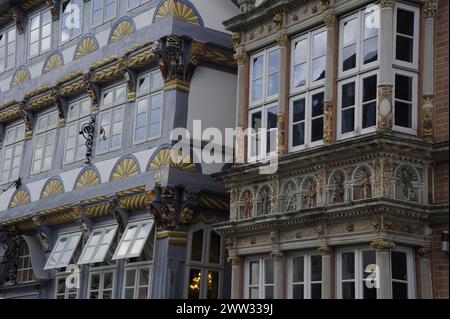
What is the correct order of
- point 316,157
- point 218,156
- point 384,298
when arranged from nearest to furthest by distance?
1. point 384,298
2. point 316,157
3. point 218,156

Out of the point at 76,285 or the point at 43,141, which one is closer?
the point at 76,285

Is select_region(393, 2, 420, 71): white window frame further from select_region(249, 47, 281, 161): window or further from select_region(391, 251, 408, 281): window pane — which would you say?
select_region(391, 251, 408, 281): window pane

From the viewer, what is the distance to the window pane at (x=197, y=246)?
20844mm

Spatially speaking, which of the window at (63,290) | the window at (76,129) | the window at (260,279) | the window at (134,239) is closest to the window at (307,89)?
the window at (260,279)

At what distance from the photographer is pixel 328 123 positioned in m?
17.0

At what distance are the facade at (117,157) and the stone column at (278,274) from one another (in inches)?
128

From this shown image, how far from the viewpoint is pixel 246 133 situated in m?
19.2

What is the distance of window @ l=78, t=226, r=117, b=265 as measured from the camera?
853 inches

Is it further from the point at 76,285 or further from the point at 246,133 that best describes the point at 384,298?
the point at 76,285

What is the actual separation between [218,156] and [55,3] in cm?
766

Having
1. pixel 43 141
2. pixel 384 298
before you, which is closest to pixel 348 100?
pixel 384 298

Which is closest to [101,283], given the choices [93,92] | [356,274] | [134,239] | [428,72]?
[134,239]

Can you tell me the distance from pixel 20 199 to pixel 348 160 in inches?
467

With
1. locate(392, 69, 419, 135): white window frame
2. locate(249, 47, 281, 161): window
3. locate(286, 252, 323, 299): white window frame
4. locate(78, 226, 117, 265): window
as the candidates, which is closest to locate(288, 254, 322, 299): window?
locate(286, 252, 323, 299): white window frame
